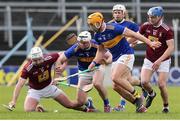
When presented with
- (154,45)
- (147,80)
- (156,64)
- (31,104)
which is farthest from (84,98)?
(154,45)

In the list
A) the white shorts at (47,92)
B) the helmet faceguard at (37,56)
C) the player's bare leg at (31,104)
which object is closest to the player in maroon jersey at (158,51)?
the white shorts at (47,92)

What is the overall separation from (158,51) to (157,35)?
0.47 meters

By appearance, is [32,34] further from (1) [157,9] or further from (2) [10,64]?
(1) [157,9]

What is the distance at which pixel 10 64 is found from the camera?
3584cm

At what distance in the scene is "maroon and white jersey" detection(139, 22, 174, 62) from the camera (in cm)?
Result: 1723

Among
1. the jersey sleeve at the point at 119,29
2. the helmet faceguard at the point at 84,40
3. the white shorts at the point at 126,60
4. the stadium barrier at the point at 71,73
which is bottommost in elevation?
the stadium barrier at the point at 71,73

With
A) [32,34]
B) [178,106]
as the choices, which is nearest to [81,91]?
[178,106]

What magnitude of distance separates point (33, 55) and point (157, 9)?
2.84 m

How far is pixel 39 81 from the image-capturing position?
58.4ft

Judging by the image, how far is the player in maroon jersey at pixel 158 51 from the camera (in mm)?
17078

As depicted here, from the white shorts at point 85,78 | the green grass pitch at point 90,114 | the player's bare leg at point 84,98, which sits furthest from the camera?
the white shorts at point 85,78

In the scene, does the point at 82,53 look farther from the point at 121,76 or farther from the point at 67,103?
the point at 121,76

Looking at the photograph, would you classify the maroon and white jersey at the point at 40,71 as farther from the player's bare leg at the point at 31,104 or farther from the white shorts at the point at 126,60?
the white shorts at the point at 126,60

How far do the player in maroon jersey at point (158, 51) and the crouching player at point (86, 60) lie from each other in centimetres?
91
